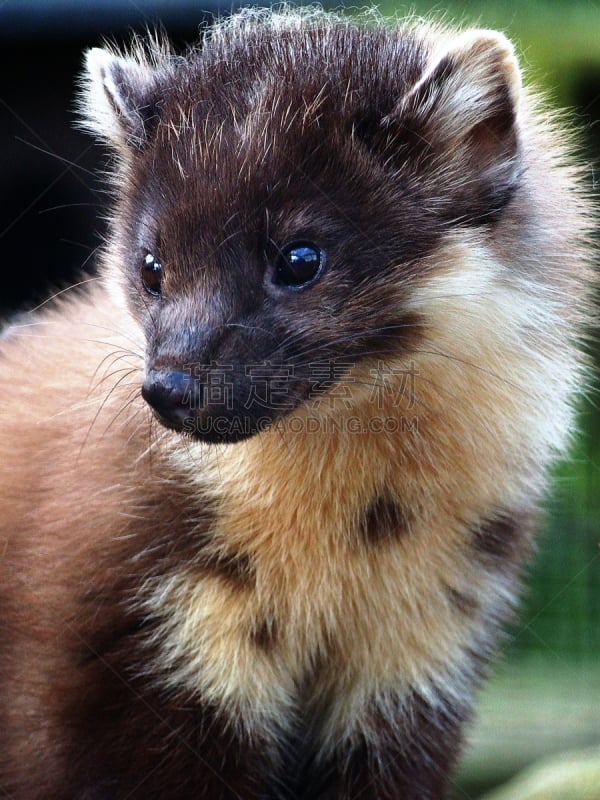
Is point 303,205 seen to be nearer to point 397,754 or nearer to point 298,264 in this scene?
point 298,264

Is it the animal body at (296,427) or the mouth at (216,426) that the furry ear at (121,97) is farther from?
the mouth at (216,426)

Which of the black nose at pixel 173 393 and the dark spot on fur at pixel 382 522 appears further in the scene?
the dark spot on fur at pixel 382 522

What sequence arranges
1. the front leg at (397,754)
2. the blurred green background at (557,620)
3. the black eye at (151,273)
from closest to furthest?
the black eye at (151,273), the front leg at (397,754), the blurred green background at (557,620)

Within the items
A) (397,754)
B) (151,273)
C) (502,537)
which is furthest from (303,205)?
(397,754)

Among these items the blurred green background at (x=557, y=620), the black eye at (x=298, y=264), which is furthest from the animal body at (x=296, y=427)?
the blurred green background at (x=557, y=620)

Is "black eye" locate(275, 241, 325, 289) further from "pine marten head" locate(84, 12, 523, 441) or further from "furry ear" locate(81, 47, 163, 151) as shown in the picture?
"furry ear" locate(81, 47, 163, 151)

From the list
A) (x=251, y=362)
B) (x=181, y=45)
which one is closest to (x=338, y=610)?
(x=251, y=362)

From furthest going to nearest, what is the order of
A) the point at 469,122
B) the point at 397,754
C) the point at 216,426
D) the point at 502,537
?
the point at 397,754
the point at 502,537
the point at 469,122
the point at 216,426

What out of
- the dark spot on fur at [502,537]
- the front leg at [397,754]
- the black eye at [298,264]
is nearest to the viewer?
the black eye at [298,264]
